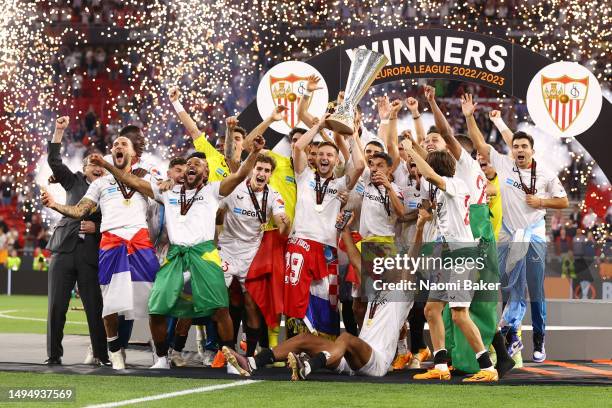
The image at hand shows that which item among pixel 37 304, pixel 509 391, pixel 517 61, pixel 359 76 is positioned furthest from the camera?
pixel 37 304

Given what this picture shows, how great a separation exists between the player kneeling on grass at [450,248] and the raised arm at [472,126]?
101cm

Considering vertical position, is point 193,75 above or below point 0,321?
above

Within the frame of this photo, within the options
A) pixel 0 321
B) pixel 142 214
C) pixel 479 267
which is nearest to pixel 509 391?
pixel 479 267

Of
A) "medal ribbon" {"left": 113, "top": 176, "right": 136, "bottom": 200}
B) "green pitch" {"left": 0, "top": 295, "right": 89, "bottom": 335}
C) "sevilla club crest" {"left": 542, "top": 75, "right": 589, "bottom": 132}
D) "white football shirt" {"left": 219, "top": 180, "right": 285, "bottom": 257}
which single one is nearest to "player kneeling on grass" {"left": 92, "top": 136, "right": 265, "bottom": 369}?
"medal ribbon" {"left": 113, "top": 176, "right": 136, "bottom": 200}

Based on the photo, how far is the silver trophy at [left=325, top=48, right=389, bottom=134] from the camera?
10078mm

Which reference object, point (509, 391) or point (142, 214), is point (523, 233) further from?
point (142, 214)

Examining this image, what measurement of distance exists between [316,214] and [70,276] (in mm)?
2239

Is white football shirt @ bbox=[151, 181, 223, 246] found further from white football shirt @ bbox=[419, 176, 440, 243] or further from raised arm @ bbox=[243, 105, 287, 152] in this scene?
white football shirt @ bbox=[419, 176, 440, 243]

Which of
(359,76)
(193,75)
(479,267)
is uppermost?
(193,75)

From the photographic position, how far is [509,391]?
8.55 metres

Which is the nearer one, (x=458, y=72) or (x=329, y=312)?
(x=329, y=312)

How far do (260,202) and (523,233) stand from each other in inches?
102

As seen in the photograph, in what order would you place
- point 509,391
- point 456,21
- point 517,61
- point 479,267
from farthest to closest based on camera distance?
point 456,21, point 517,61, point 479,267, point 509,391

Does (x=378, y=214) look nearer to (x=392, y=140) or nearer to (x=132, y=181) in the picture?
(x=392, y=140)
